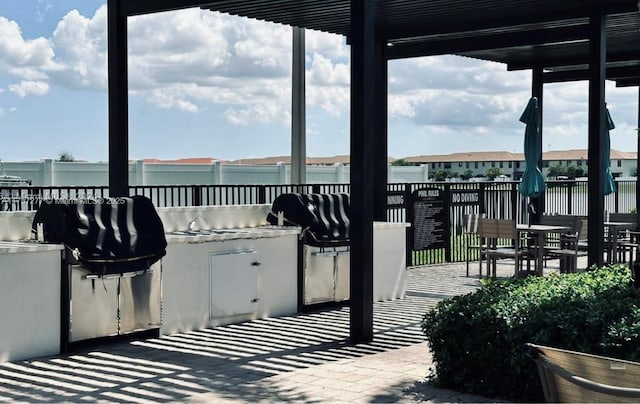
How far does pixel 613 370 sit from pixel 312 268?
22.6 ft

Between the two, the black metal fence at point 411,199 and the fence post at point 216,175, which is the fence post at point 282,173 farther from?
the black metal fence at point 411,199

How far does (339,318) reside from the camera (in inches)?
396

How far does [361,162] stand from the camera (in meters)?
8.52

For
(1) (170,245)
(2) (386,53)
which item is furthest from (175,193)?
(1) (170,245)

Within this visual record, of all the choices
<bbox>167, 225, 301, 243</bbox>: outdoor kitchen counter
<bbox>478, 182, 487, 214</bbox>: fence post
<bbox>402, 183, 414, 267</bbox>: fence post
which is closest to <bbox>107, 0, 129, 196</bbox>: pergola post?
<bbox>167, 225, 301, 243</bbox>: outdoor kitchen counter

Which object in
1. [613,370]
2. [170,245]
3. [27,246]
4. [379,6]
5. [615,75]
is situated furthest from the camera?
[615,75]

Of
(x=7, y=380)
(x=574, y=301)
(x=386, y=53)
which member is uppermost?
(x=386, y=53)

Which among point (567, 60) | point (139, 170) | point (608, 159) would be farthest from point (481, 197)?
point (139, 170)

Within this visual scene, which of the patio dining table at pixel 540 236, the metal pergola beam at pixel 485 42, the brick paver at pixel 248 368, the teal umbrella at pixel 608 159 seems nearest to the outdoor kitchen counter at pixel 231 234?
the brick paver at pixel 248 368

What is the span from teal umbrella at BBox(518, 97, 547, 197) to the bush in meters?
8.10

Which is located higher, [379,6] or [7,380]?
[379,6]

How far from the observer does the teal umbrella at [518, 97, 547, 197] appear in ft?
48.5

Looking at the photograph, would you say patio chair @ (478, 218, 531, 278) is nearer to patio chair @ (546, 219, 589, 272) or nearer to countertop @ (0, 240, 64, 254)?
patio chair @ (546, 219, 589, 272)

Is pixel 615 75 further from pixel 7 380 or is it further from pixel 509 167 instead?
pixel 509 167
